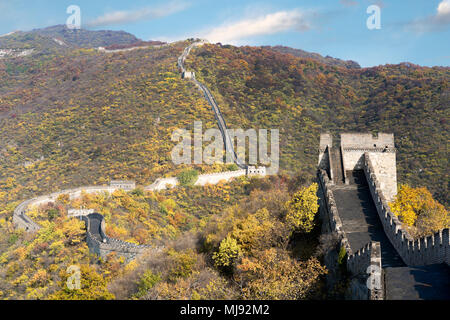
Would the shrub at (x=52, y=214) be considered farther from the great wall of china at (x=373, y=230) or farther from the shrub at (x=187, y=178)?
the great wall of china at (x=373, y=230)

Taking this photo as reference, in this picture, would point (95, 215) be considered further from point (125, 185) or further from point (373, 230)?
Answer: point (373, 230)

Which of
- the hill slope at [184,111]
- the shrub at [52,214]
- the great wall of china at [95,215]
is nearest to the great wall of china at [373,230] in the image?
the great wall of china at [95,215]

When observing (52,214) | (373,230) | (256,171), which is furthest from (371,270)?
(256,171)

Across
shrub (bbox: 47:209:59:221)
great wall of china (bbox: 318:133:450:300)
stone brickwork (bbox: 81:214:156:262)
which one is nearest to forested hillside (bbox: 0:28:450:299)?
shrub (bbox: 47:209:59:221)

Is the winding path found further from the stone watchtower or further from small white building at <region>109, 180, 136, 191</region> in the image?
the stone watchtower

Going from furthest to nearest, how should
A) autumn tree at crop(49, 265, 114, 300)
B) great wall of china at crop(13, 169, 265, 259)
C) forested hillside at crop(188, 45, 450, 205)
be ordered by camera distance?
forested hillside at crop(188, 45, 450, 205) → great wall of china at crop(13, 169, 265, 259) → autumn tree at crop(49, 265, 114, 300)

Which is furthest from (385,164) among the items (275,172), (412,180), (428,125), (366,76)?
(366,76)

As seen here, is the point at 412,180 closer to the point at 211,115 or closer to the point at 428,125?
the point at 428,125

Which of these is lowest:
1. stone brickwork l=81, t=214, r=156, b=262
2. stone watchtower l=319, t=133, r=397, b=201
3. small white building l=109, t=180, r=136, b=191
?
stone brickwork l=81, t=214, r=156, b=262
